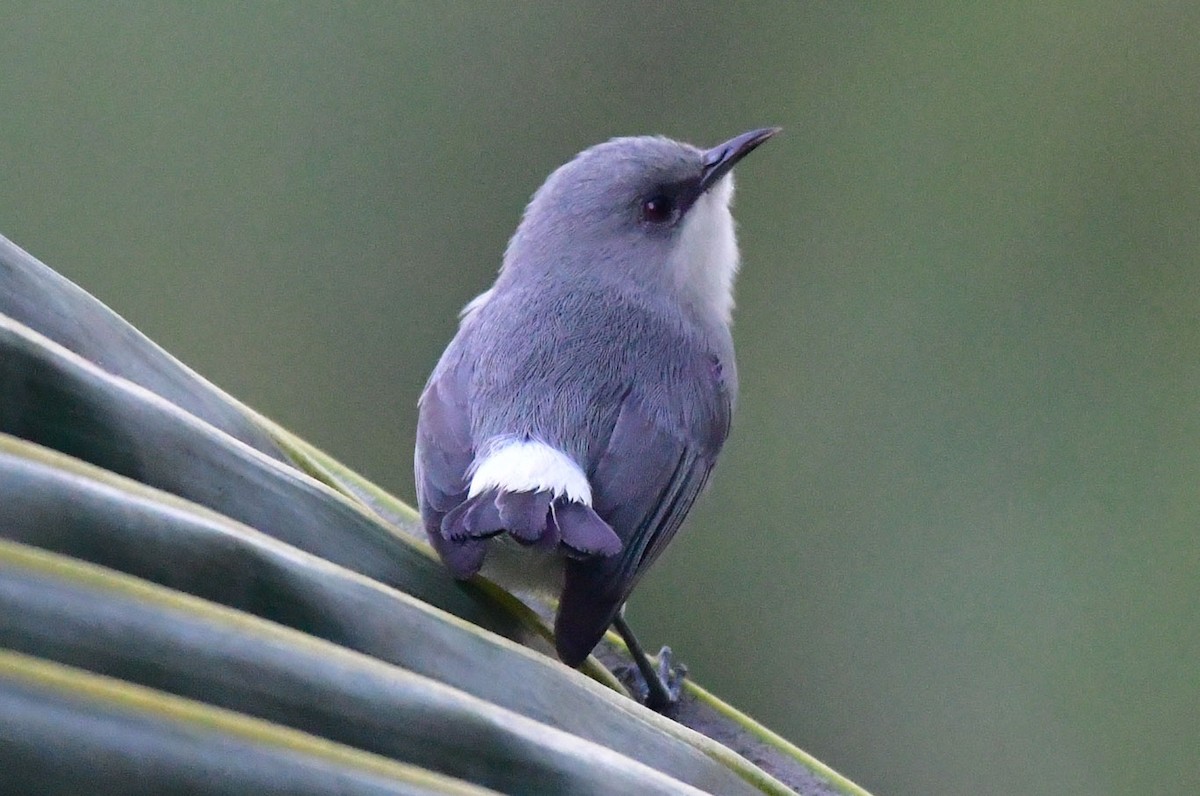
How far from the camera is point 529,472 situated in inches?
75.4

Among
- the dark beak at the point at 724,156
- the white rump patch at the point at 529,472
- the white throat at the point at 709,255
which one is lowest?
the white rump patch at the point at 529,472

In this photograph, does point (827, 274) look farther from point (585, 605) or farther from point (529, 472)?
point (585, 605)

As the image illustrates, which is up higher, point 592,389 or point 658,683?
point 592,389

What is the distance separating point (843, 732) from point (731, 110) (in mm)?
2600

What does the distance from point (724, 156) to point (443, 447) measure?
3.73 ft

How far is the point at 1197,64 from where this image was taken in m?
5.74

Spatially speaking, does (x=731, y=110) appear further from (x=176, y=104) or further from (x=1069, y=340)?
(x=176, y=104)

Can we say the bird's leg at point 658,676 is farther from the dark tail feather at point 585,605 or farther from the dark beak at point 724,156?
the dark beak at point 724,156

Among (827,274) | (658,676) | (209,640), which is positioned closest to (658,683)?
(658,676)

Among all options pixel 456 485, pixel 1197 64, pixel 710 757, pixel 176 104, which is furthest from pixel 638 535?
pixel 1197 64

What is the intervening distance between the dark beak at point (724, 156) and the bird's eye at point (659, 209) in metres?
0.09

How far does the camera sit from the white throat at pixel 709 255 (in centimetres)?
279

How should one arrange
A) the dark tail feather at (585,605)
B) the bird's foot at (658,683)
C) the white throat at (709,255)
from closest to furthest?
the dark tail feather at (585,605)
the bird's foot at (658,683)
the white throat at (709,255)

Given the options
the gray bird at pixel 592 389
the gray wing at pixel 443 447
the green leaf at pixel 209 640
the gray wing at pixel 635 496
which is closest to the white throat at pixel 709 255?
the gray bird at pixel 592 389
